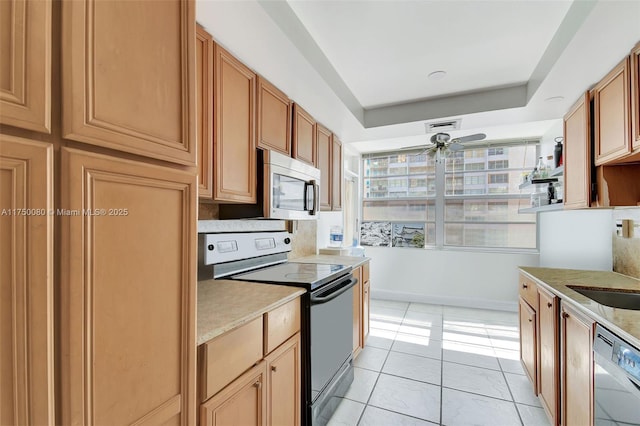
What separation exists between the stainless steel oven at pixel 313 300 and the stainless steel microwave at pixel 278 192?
8.6 inches

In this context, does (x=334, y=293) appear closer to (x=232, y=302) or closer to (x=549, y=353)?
(x=232, y=302)

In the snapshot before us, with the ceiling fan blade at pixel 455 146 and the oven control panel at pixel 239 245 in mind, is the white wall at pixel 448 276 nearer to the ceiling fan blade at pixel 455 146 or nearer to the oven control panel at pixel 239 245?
the ceiling fan blade at pixel 455 146

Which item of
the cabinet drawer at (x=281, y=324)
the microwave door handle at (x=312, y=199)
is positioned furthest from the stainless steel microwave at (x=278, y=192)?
the cabinet drawer at (x=281, y=324)

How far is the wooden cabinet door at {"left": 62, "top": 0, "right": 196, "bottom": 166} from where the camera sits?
0.63 metres

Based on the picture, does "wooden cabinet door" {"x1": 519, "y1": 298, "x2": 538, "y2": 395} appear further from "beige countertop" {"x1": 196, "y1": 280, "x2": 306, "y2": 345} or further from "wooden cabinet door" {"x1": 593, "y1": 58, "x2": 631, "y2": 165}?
"beige countertop" {"x1": 196, "y1": 280, "x2": 306, "y2": 345}

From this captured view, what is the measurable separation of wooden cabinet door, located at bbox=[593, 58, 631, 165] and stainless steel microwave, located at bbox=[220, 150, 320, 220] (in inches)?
77.8

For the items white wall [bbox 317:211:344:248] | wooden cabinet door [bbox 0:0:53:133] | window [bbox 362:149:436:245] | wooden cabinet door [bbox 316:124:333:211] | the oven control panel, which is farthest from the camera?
window [bbox 362:149:436:245]

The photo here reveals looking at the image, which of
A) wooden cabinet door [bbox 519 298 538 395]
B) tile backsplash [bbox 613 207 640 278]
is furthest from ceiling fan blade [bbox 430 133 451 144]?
wooden cabinet door [bbox 519 298 538 395]

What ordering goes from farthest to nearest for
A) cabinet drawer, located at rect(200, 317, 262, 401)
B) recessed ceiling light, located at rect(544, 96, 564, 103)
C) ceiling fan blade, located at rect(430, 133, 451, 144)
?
ceiling fan blade, located at rect(430, 133, 451, 144)
recessed ceiling light, located at rect(544, 96, 564, 103)
cabinet drawer, located at rect(200, 317, 262, 401)

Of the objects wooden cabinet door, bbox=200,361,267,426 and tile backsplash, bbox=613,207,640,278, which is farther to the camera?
tile backsplash, bbox=613,207,640,278

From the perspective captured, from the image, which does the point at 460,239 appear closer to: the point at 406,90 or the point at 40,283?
the point at 406,90

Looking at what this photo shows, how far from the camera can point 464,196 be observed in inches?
181

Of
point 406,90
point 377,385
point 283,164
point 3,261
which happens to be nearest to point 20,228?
point 3,261

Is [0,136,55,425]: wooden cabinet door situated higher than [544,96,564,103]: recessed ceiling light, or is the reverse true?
[544,96,564,103]: recessed ceiling light
